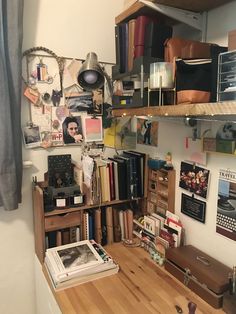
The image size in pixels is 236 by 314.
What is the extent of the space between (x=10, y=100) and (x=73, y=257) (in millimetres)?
858

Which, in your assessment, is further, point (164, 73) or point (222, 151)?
point (222, 151)

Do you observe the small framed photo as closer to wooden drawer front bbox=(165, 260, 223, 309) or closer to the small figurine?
the small figurine

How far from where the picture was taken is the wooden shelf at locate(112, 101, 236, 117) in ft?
2.61

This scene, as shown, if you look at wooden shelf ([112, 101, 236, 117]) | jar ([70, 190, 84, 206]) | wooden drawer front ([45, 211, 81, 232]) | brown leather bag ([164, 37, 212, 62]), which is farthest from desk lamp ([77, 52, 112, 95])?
wooden drawer front ([45, 211, 81, 232])

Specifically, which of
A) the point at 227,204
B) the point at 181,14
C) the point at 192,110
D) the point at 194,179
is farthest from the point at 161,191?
the point at 181,14

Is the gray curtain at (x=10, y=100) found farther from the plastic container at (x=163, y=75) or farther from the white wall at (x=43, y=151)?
the plastic container at (x=163, y=75)

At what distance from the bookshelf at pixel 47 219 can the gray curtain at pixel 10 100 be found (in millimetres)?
122

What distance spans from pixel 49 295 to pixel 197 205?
33.3 inches

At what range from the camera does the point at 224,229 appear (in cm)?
126

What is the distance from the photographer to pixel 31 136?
5.26ft

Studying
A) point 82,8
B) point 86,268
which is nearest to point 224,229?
point 86,268

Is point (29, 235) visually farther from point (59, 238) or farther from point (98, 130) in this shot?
point (98, 130)

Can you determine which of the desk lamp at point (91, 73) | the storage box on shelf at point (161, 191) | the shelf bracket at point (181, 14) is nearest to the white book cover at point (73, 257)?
the storage box on shelf at point (161, 191)

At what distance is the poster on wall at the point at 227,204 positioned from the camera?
120 centimetres
